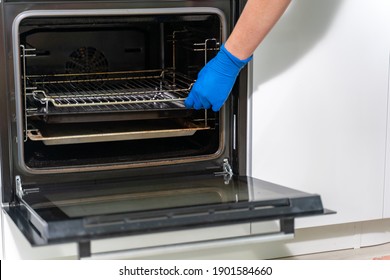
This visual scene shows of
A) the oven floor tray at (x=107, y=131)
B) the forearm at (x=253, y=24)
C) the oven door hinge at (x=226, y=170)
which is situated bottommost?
the oven door hinge at (x=226, y=170)

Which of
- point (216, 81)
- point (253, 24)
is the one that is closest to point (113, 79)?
point (216, 81)

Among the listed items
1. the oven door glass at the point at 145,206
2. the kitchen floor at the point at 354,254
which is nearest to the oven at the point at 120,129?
the oven door glass at the point at 145,206

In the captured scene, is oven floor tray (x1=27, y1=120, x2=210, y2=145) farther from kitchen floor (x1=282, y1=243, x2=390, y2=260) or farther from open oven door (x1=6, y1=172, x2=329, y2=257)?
kitchen floor (x1=282, y1=243, x2=390, y2=260)

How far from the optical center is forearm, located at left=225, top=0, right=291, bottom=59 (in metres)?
1.75

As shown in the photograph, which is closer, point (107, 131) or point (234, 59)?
point (234, 59)

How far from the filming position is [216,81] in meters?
1.84

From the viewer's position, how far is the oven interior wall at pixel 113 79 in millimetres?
1861

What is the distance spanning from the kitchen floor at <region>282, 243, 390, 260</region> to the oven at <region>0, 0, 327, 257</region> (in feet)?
1.42

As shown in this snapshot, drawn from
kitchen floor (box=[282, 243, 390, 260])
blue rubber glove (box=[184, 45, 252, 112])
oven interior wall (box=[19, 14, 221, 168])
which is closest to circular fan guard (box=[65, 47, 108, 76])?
oven interior wall (box=[19, 14, 221, 168])

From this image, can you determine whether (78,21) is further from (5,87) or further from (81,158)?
(81,158)

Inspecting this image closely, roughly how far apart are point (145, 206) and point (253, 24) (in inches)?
21.2

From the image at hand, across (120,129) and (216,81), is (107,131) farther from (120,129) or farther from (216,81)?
(216,81)

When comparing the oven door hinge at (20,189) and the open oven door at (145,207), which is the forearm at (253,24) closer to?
the open oven door at (145,207)

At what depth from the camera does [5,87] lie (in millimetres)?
1733
